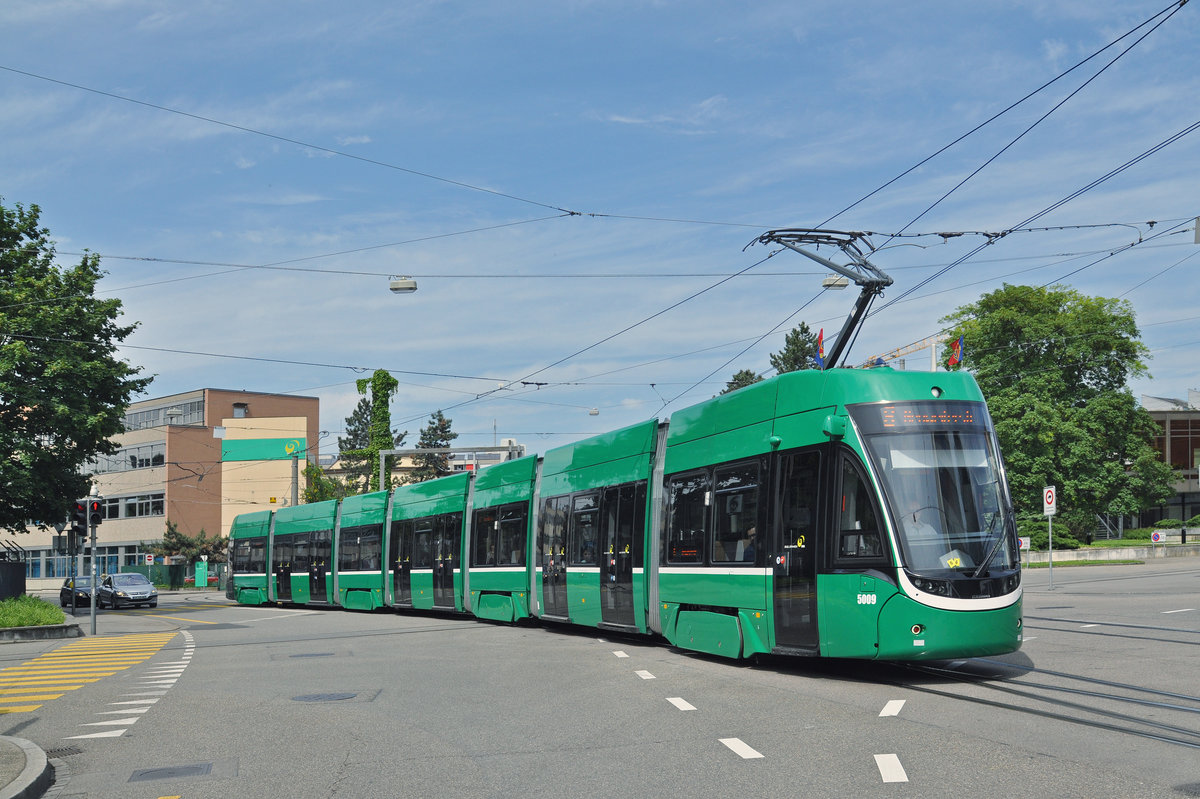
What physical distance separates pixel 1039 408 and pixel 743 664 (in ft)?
142

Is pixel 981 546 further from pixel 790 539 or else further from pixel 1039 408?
pixel 1039 408

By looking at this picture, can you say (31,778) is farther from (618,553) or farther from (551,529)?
(551,529)

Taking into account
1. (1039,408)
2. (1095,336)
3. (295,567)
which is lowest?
(295,567)

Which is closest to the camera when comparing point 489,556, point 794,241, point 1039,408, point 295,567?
point 794,241

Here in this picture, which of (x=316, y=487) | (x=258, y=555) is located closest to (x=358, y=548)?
(x=258, y=555)

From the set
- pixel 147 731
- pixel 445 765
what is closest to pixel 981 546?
pixel 445 765

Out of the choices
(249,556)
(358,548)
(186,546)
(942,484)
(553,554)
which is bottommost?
(186,546)

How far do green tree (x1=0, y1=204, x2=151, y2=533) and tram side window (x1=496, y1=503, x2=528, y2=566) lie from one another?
17.6 meters

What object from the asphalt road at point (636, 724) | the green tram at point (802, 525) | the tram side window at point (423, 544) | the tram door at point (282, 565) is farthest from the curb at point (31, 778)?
the tram door at point (282, 565)

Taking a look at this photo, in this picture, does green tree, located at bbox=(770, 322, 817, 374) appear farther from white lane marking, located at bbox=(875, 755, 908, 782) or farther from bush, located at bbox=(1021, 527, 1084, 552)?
white lane marking, located at bbox=(875, 755, 908, 782)

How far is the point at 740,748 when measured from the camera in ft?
28.0

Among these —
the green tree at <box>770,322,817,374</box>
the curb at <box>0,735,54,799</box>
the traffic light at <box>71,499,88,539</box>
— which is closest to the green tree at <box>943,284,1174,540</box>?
the green tree at <box>770,322,817,374</box>

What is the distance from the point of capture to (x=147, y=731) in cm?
1092

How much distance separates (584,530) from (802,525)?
7.73 m
